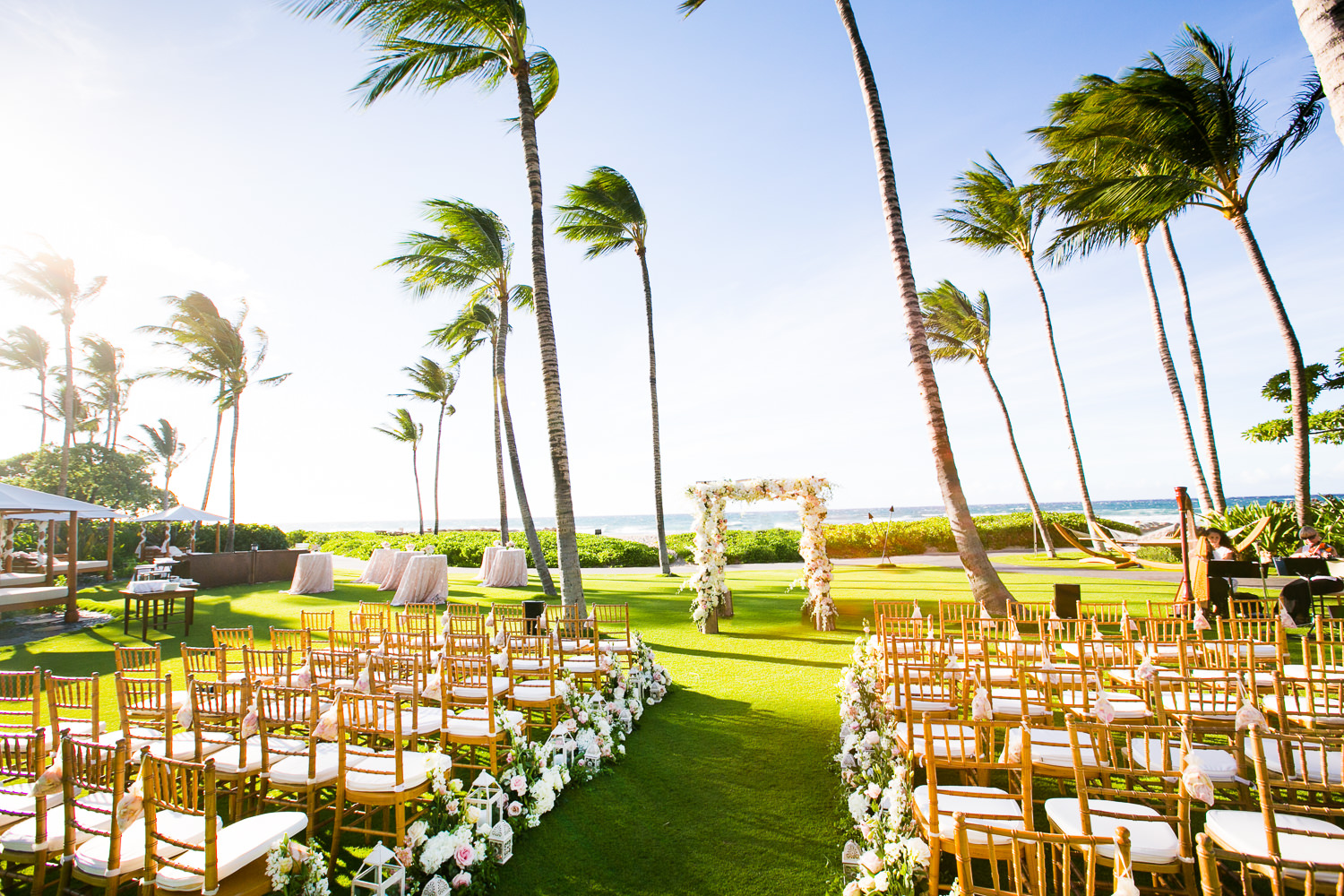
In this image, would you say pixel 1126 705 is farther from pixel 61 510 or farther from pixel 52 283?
pixel 52 283

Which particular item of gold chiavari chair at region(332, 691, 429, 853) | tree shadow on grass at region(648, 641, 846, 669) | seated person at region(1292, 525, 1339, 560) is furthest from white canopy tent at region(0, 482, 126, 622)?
seated person at region(1292, 525, 1339, 560)

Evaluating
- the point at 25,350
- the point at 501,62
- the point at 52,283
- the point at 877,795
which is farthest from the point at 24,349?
the point at 877,795

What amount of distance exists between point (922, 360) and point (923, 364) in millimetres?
56

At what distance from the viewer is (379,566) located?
16938 mm

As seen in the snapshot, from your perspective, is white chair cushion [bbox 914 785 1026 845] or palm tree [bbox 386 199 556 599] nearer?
white chair cushion [bbox 914 785 1026 845]

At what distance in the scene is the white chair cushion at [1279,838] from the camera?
88.6 inches

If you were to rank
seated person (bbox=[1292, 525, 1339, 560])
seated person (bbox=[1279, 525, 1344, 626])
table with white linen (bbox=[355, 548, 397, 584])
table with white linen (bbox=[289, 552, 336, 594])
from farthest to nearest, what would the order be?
1. table with white linen (bbox=[355, 548, 397, 584])
2. table with white linen (bbox=[289, 552, 336, 594])
3. seated person (bbox=[1292, 525, 1339, 560])
4. seated person (bbox=[1279, 525, 1344, 626])

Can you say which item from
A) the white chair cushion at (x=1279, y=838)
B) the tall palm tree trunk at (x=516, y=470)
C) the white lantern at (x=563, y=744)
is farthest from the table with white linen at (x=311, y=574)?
the white chair cushion at (x=1279, y=838)

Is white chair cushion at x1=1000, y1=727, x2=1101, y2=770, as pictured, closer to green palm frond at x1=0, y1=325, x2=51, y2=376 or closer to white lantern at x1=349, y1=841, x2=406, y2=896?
white lantern at x1=349, y1=841, x2=406, y2=896

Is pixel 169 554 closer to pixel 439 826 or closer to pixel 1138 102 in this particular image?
pixel 439 826

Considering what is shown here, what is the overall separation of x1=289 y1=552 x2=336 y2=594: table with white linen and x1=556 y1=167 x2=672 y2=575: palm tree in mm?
8812

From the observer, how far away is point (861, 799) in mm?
3365

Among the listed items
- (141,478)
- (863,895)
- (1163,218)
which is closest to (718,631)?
(863,895)

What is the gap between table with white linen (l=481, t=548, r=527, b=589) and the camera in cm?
1591
